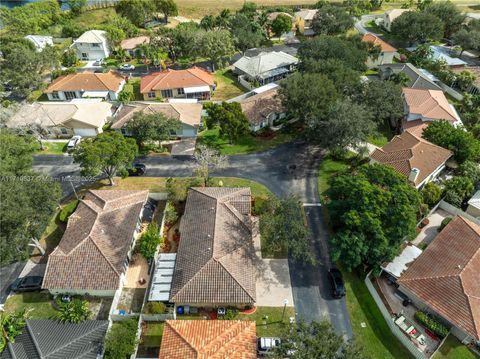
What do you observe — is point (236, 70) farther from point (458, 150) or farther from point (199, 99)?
point (458, 150)

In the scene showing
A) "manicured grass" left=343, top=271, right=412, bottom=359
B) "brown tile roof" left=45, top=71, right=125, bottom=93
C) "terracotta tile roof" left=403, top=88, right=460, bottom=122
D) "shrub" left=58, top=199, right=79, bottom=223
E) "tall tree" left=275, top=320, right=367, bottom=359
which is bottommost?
"shrub" left=58, top=199, right=79, bottom=223

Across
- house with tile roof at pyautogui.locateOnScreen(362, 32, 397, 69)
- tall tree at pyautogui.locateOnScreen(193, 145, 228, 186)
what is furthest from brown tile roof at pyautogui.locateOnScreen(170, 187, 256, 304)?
house with tile roof at pyautogui.locateOnScreen(362, 32, 397, 69)

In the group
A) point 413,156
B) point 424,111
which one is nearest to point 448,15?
point 424,111

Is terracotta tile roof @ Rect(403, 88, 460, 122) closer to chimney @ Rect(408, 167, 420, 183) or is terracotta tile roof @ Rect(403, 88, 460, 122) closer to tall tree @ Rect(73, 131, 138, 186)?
chimney @ Rect(408, 167, 420, 183)

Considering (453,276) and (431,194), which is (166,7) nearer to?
(431,194)

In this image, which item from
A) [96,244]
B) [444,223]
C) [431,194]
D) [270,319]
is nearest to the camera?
[270,319]

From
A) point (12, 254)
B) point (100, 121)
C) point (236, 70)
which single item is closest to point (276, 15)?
point (236, 70)
